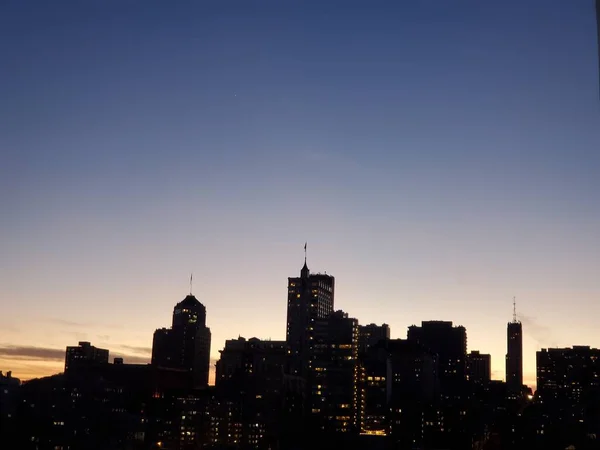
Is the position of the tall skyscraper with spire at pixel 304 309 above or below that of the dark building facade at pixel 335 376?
above

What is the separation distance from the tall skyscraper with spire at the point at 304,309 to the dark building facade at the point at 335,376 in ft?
4.16

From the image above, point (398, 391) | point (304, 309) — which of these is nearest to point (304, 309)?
point (304, 309)

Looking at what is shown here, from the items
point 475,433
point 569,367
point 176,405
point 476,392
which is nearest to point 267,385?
point 176,405

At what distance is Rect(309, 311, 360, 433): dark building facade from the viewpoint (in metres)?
39.1

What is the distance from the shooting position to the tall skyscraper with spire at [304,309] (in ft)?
150

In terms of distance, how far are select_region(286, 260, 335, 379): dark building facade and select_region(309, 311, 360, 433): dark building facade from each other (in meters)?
1.31

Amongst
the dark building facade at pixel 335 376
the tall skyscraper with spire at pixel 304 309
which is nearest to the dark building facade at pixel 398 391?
the dark building facade at pixel 335 376

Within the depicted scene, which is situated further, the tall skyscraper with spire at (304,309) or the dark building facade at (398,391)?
the tall skyscraper with spire at (304,309)

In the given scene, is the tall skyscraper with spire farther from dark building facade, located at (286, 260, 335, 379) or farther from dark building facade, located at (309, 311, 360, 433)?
dark building facade, located at (309, 311, 360, 433)

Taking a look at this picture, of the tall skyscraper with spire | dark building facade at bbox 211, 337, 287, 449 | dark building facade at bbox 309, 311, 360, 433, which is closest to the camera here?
dark building facade at bbox 211, 337, 287, 449

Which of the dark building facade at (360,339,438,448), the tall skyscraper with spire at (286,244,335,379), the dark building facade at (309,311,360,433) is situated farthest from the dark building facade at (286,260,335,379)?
the dark building facade at (360,339,438,448)

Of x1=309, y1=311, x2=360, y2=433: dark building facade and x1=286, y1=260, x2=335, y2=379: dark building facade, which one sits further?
x1=286, y1=260, x2=335, y2=379: dark building facade

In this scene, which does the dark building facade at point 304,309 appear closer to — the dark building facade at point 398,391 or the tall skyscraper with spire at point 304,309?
the tall skyscraper with spire at point 304,309

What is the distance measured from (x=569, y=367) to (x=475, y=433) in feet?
60.2
